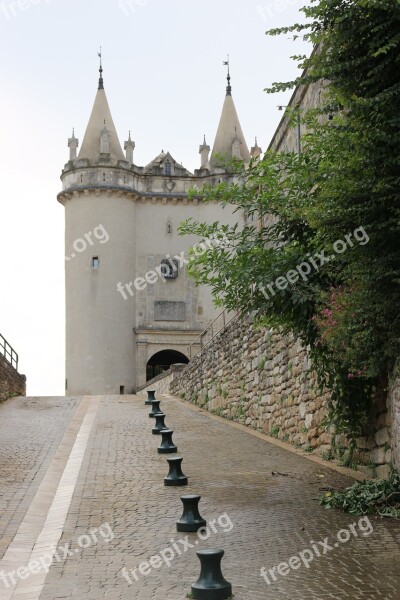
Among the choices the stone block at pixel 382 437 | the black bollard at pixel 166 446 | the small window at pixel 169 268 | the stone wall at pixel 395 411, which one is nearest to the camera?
the stone wall at pixel 395 411

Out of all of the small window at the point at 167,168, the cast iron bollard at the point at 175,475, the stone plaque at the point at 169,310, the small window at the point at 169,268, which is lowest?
the cast iron bollard at the point at 175,475

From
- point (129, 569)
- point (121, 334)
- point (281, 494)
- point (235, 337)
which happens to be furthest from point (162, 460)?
point (121, 334)

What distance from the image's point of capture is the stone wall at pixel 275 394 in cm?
1048

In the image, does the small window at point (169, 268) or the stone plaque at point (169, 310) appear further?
the small window at point (169, 268)

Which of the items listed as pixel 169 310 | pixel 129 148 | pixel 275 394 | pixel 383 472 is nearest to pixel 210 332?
pixel 275 394

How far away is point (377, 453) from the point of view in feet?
33.4

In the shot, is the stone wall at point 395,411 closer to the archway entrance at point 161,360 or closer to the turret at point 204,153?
the archway entrance at point 161,360

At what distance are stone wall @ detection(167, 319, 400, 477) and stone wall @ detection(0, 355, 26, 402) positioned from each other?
5921 millimetres

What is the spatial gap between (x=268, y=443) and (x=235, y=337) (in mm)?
5310

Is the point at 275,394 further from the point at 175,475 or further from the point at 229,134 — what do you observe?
the point at 229,134

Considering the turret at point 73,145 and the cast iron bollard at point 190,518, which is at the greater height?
the turret at point 73,145

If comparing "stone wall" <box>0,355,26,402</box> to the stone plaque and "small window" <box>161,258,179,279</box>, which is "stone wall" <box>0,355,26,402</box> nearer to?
the stone plaque

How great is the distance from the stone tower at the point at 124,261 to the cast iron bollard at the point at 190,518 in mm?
33496

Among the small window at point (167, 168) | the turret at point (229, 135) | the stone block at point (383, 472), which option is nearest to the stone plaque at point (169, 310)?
the small window at point (167, 168)
